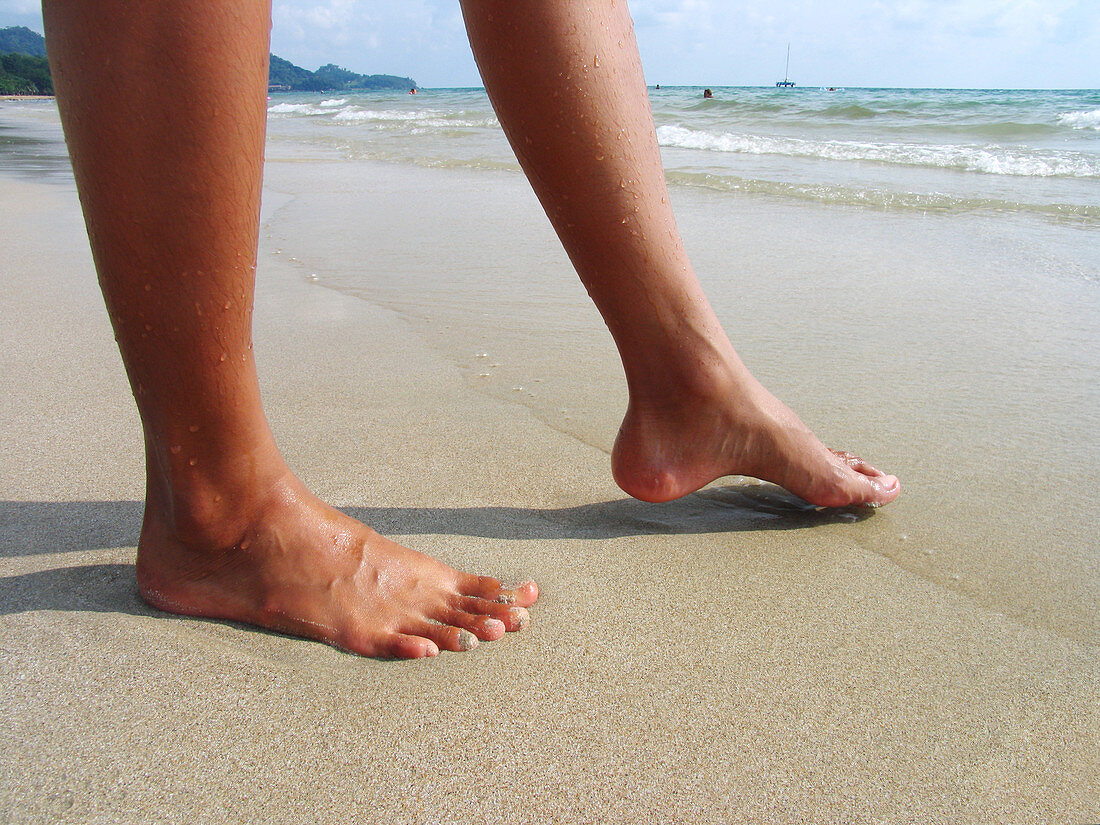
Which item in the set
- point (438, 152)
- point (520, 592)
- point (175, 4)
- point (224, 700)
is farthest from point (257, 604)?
point (438, 152)

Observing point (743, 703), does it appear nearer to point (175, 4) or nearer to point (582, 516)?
point (582, 516)

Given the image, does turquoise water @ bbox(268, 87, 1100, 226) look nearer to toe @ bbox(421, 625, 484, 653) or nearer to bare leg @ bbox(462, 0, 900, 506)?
bare leg @ bbox(462, 0, 900, 506)

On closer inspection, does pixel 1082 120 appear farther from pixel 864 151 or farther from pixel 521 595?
pixel 521 595

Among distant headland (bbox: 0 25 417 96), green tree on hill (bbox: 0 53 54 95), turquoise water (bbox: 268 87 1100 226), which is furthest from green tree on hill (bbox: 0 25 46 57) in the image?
turquoise water (bbox: 268 87 1100 226)

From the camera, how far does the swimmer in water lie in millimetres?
702

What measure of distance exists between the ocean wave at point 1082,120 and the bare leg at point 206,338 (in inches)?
374

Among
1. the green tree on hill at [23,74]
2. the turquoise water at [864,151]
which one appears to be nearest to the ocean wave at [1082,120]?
the turquoise water at [864,151]

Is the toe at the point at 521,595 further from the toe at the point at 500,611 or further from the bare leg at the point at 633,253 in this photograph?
the bare leg at the point at 633,253

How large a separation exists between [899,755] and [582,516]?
604 millimetres

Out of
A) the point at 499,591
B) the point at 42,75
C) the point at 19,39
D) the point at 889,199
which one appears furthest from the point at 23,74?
the point at 499,591

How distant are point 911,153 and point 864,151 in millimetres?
414

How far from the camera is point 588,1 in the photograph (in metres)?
0.94

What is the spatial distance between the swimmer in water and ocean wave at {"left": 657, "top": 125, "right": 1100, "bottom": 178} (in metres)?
5.30

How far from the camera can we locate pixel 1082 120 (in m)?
8.87
